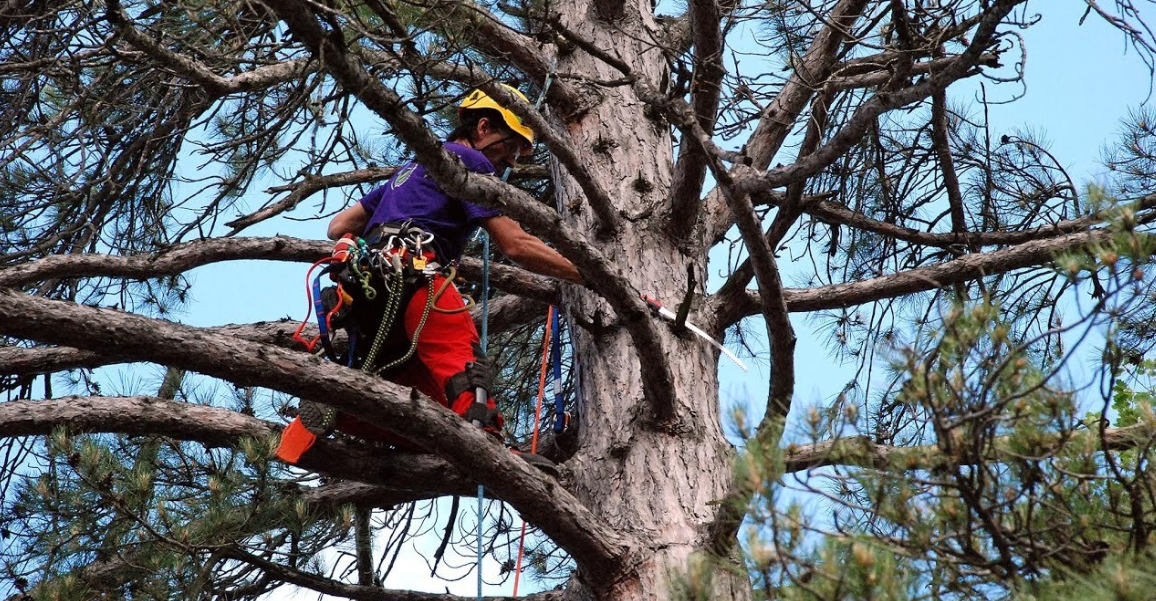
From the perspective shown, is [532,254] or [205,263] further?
[205,263]

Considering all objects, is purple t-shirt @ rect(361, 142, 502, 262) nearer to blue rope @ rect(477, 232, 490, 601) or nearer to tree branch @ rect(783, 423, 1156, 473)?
blue rope @ rect(477, 232, 490, 601)

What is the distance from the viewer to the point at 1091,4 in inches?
132

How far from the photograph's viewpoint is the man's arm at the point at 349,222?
4352 millimetres

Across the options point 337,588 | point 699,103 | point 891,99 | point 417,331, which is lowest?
point 337,588

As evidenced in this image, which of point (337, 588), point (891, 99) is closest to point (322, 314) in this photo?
point (337, 588)

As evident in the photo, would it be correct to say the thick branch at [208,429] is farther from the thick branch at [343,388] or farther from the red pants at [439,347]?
the thick branch at [343,388]

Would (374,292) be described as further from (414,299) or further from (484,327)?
(484,327)

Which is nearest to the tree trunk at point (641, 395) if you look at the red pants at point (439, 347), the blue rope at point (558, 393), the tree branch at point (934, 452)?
the blue rope at point (558, 393)

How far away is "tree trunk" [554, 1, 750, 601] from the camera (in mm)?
3465

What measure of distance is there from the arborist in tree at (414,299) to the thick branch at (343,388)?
45 centimetres

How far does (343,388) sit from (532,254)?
103cm

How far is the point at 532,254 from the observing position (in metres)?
3.78

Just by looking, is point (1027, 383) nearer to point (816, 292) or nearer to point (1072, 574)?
point (1072, 574)

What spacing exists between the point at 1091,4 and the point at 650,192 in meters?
1.61
